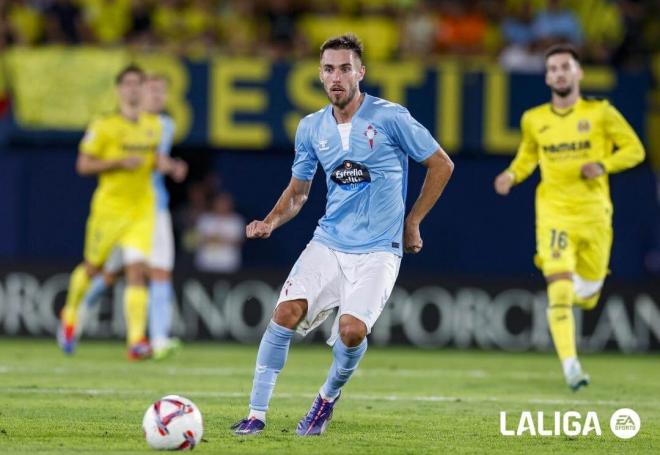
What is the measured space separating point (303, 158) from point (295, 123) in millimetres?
8602

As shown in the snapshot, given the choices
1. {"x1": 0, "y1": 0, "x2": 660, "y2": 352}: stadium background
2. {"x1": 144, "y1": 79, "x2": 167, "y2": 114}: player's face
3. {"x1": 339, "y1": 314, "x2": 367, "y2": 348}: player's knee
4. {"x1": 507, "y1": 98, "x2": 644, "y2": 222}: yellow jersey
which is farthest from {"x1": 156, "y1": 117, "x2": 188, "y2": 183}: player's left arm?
{"x1": 339, "y1": 314, "x2": 367, "y2": 348}: player's knee

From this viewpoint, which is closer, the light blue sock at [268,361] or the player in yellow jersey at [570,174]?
the light blue sock at [268,361]

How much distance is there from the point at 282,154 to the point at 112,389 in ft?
24.3

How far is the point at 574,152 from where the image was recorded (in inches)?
433

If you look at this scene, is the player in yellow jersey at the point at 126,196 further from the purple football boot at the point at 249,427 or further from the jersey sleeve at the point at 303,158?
the purple football boot at the point at 249,427

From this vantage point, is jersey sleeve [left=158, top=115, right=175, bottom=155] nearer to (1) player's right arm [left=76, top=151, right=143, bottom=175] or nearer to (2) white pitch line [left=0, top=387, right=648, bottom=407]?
(1) player's right arm [left=76, top=151, right=143, bottom=175]

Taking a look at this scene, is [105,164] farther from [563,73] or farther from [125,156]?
[563,73]

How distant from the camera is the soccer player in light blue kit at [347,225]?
7.57 m

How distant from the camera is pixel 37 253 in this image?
16.9 metres

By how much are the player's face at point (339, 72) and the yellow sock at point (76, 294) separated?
6.36 metres

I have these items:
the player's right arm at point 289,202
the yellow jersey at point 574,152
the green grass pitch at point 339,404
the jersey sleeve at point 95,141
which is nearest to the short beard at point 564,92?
the yellow jersey at point 574,152

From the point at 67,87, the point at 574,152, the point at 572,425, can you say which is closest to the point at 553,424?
the point at 572,425

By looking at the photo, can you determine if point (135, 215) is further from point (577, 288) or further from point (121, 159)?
point (577, 288)

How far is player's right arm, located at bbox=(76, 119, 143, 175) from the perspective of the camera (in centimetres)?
1302
